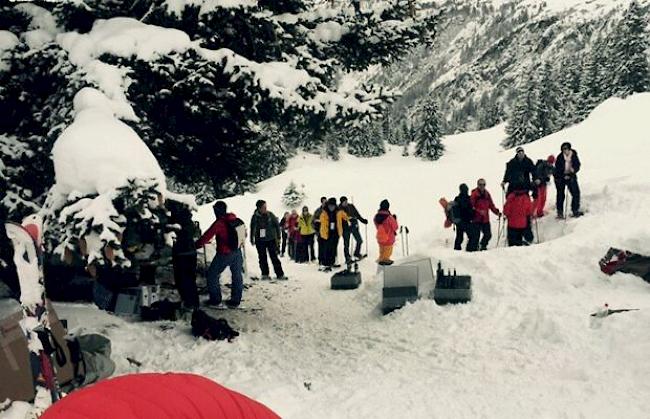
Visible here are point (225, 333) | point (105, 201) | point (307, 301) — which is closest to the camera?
point (105, 201)

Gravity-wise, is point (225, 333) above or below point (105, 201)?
below

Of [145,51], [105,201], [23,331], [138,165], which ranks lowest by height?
[23,331]

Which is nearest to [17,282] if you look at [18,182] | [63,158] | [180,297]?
[63,158]

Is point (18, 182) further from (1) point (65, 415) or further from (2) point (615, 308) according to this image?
(2) point (615, 308)

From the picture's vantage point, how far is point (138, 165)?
248 inches

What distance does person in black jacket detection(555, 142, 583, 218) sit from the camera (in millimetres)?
15242

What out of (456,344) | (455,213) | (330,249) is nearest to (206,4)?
(456,344)

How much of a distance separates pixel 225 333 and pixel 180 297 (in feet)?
7.42

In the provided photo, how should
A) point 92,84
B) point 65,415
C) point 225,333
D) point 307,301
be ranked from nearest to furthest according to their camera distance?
point 65,415, point 92,84, point 225,333, point 307,301

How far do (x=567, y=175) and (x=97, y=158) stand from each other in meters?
13.0

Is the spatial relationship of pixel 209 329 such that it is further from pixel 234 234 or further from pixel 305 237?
pixel 305 237

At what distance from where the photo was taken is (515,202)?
13.9 m

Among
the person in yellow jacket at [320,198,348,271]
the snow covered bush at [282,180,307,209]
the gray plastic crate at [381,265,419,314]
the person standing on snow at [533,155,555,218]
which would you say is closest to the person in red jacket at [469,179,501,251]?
the person standing on snow at [533,155,555,218]

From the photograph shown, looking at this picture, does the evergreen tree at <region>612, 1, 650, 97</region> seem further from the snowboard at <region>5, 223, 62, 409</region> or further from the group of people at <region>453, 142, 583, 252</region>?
the snowboard at <region>5, 223, 62, 409</region>
